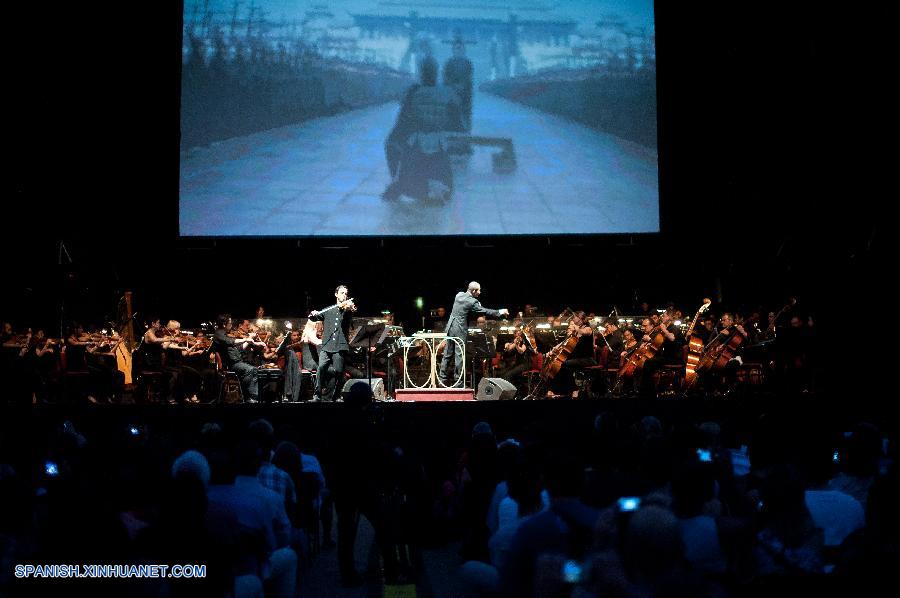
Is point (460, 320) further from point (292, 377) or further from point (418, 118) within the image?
point (418, 118)

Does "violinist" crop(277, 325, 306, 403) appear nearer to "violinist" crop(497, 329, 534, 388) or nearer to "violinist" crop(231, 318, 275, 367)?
"violinist" crop(231, 318, 275, 367)

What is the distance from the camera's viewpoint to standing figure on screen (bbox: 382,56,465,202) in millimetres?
13984

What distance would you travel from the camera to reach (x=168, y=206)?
15.0m

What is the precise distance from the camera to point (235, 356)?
12.2m

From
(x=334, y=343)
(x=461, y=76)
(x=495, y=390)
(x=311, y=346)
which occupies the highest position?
(x=461, y=76)

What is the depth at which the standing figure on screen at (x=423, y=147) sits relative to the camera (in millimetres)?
13984

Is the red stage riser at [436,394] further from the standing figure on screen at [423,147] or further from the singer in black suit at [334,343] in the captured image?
the standing figure on screen at [423,147]

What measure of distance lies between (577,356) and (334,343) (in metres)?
3.76

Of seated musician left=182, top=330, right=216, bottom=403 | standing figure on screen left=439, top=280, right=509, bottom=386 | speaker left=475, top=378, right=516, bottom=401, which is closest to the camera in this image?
speaker left=475, top=378, right=516, bottom=401

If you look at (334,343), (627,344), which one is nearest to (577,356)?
(627,344)

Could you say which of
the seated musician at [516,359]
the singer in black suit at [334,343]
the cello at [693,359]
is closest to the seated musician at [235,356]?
the singer in black suit at [334,343]

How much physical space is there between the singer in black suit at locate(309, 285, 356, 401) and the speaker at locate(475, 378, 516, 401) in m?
1.79

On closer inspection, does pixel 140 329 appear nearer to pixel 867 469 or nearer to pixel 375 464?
pixel 375 464

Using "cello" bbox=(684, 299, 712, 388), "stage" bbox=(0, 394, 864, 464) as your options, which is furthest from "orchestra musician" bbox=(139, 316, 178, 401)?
"cello" bbox=(684, 299, 712, 388)
